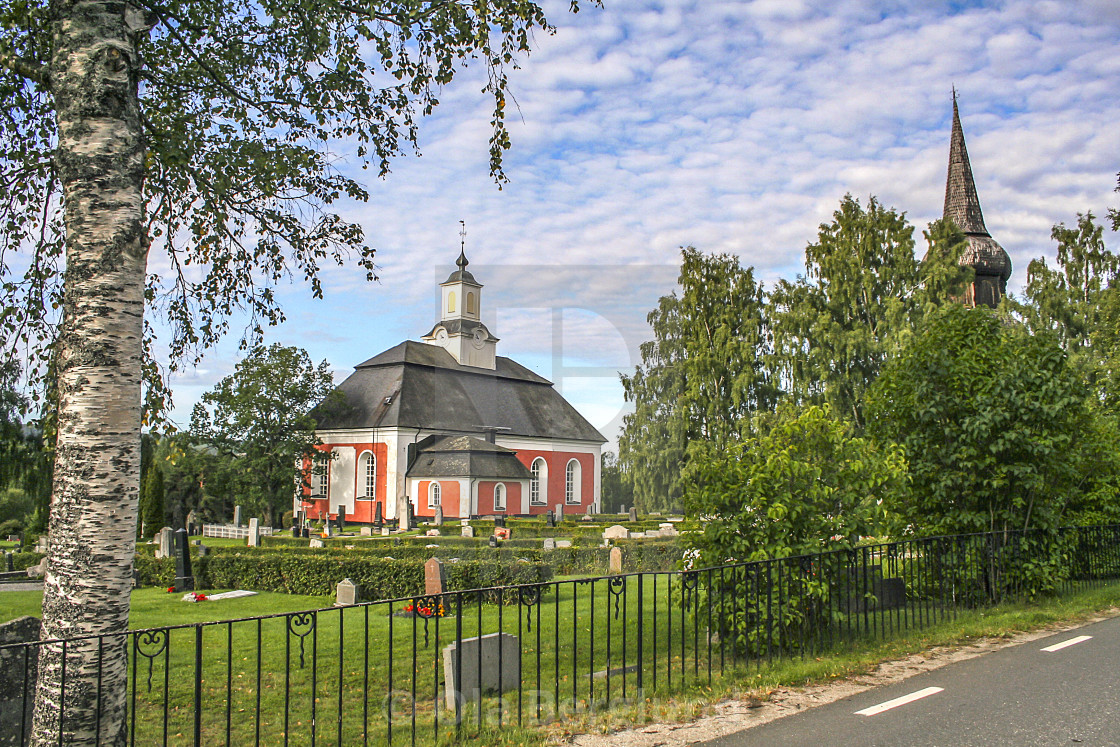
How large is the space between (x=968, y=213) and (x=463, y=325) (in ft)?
93.4

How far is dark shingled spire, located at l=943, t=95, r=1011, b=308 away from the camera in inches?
1382

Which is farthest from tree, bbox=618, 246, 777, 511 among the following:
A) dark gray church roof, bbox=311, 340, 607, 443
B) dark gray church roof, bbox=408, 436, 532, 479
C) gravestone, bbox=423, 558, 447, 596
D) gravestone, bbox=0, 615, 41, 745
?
gravestone, bbox=0, 615, 41, 745

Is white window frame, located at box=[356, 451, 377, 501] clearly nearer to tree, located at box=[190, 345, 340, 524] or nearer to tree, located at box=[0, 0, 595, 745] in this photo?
tree, located at box=[190, 345, 340, 524]

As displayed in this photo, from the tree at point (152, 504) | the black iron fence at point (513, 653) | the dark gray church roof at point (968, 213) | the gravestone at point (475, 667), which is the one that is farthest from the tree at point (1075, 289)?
the tree at point (152, 504)

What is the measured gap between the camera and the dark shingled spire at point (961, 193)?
36.3 metres

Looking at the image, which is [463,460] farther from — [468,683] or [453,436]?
[468,683]

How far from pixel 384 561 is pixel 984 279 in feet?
105

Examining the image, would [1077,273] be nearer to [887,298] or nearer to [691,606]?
[887,298]

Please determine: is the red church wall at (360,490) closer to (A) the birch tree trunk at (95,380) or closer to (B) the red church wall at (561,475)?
(B) the red church wall at (561,475)

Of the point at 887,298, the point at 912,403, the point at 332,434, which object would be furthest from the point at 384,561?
the point at 332,434

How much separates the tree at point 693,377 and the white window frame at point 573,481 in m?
17.1

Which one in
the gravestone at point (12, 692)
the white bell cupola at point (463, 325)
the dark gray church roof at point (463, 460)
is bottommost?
the gravestone at point (12, 692)

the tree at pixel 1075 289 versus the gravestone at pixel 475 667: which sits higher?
the tree at pixel 1075 289

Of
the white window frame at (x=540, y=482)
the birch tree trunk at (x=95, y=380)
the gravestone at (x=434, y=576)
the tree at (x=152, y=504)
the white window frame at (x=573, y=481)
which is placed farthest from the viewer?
the white window frame at (x=573, y=481)
